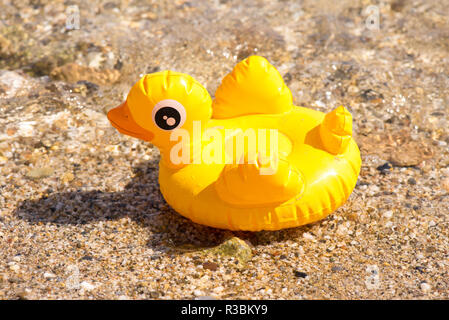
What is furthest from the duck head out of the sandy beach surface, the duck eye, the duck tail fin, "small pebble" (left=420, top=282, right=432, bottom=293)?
"small pebble" (left=420, top=282, right=432, bottom=293)

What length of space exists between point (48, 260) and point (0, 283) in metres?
0.31

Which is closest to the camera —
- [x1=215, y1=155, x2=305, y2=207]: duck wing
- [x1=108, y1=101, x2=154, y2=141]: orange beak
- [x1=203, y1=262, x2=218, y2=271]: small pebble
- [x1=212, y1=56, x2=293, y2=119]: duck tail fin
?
[x1=215, y1=155, x2=305, y2=207]: duck wing

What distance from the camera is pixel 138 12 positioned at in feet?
20.4

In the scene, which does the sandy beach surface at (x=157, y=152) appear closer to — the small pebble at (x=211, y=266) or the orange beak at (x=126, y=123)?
the small pebble at (x=211, y=266)

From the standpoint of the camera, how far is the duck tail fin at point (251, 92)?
3486mm

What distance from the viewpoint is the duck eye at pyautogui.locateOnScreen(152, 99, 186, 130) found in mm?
3180

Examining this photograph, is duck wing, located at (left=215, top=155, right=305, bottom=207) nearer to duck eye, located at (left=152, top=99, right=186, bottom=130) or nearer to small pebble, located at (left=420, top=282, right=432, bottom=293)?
duck eye, located at (left=152, top=99, right=186, bottom=130)

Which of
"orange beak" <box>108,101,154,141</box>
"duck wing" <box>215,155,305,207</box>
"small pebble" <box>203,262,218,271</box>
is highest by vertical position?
"orange beak" <box>108,101,154,141</box>

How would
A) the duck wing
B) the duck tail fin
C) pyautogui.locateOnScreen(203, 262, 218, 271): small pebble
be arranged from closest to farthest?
the duck wing → pyautogui.locateOnScreen(203, 262, 218, 271): small pebble → the duck tail fin

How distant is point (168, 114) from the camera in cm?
321

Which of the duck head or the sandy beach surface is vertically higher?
the duck head

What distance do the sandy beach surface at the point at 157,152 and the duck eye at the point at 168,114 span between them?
768mm

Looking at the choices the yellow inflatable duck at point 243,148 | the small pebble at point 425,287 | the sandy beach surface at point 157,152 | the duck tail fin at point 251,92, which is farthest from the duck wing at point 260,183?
the small pebble at point 425,287

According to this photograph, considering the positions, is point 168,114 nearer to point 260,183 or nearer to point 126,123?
point 126,123
